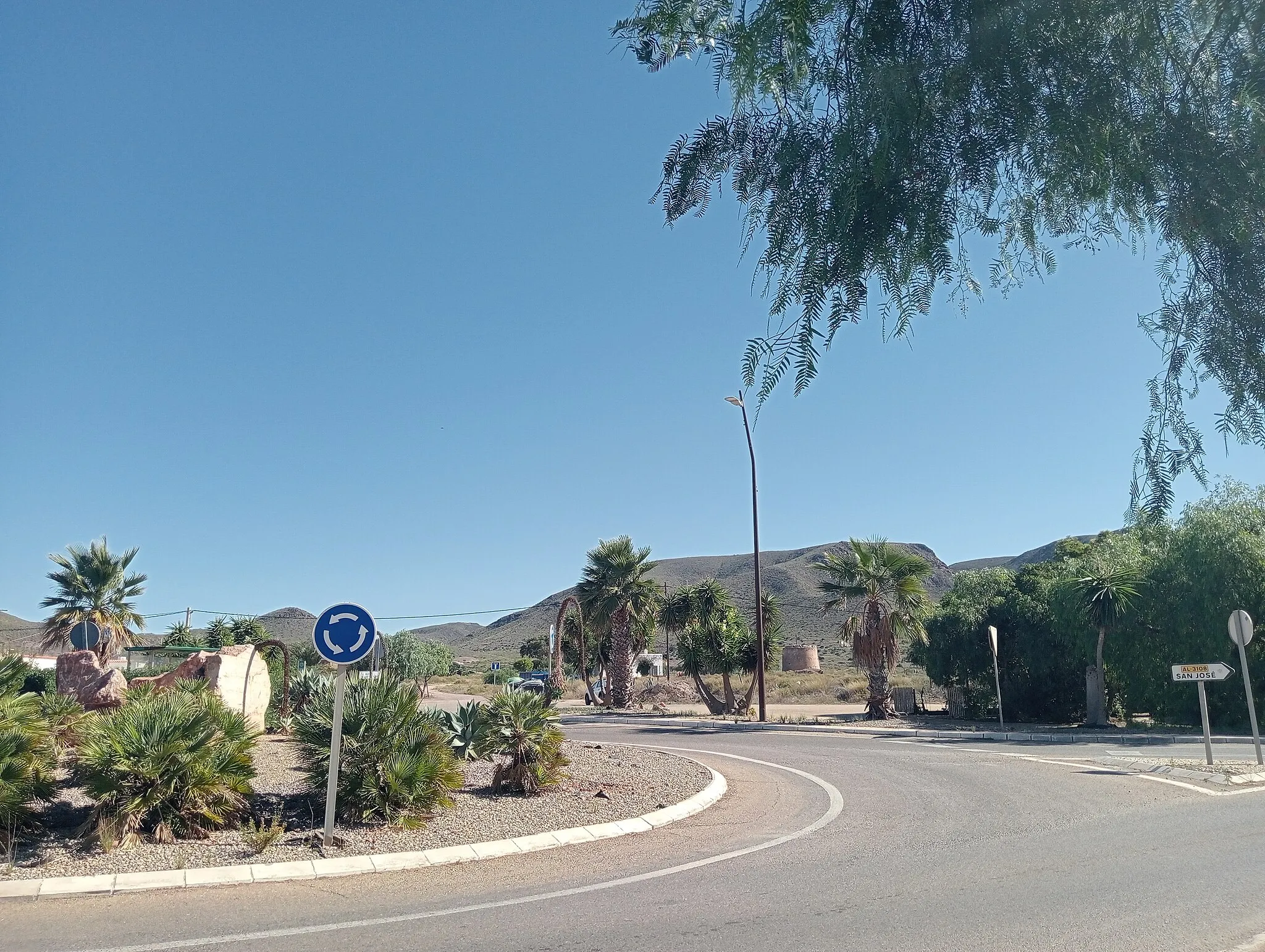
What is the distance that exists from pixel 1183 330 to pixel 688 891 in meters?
5.78

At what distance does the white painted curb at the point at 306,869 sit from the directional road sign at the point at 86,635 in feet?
52.4

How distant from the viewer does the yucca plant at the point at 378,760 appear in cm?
977

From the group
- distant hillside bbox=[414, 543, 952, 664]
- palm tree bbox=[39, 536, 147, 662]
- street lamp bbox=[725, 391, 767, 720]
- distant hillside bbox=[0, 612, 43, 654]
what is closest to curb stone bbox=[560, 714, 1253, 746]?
street lamp bbox=[725, 391, 767, 720]

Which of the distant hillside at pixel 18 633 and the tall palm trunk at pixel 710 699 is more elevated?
the distant hillside at pixel 18 633

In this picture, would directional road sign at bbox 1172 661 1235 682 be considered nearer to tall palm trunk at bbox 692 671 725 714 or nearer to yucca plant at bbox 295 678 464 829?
yucca plant at bbox 295 678 464 829

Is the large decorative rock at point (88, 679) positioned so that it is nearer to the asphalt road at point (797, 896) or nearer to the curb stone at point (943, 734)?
the curb stone at point (943, 734)

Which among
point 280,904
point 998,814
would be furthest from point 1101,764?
point 280,904

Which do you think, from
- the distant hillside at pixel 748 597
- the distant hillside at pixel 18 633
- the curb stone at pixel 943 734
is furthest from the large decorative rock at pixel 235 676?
the distant hillside at pixel 18 633

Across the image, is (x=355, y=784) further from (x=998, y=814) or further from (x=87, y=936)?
(x=998, y=814)

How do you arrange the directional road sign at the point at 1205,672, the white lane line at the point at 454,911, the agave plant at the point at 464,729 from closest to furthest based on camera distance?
the white lane line at the point at 454,911, the agave plant at the point at 464,729, the directional road sign at the point at 1205,672

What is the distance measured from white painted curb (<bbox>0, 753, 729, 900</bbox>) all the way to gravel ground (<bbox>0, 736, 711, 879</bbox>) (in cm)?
18

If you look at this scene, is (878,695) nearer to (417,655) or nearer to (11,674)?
(11,674)

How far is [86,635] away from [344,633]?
15818mm

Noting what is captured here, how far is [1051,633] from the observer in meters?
30.9
